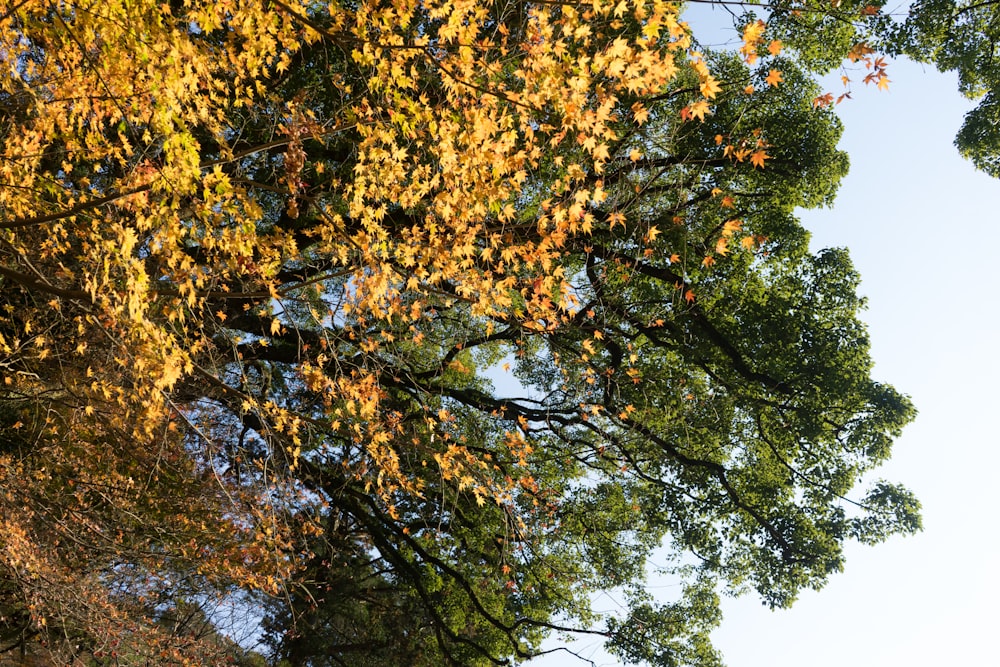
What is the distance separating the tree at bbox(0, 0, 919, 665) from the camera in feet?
16.7

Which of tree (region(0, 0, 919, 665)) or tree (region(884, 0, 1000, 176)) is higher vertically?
tree (region(884, 0, 1000, 176))

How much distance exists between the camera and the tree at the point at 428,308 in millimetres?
5090

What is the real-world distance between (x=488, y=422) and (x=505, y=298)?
6226 mm

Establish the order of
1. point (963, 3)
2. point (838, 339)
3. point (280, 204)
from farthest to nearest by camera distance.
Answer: point (280, 204) < point (838, 339) < point (963, 3)

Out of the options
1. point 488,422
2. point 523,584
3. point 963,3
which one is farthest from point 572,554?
point 963,3

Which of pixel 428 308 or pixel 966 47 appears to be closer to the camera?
pixel 966 47

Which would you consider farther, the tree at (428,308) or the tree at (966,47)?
the tree at (966,47)

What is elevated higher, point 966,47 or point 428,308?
point 966,47

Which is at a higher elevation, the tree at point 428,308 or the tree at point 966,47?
the tree at point 966,47

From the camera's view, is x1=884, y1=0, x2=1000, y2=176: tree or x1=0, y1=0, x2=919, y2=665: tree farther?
x1=884, y1=0, x2=1000, y2=176: tree

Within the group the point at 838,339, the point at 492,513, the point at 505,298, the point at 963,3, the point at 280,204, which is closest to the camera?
Result: the point at 505,298

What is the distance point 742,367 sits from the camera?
8.65m

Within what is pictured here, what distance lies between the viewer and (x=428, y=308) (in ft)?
33.1

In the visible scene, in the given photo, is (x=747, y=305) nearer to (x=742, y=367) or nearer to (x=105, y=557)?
(x=742, y=367)
